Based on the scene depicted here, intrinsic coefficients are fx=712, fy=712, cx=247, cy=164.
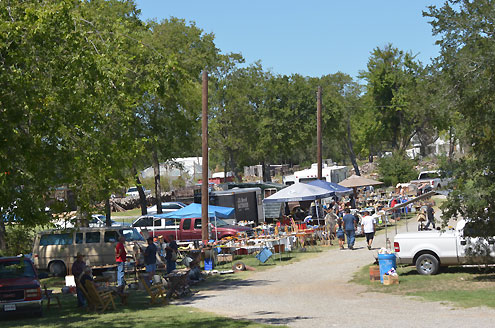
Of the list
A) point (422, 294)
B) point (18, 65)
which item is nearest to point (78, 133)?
point (18, 65)

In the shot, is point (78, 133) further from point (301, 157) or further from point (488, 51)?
point (301, 157)

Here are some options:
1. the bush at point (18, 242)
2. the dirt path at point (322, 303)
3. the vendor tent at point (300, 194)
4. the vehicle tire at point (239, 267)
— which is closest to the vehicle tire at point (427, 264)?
the dirt path at point (322, 303)

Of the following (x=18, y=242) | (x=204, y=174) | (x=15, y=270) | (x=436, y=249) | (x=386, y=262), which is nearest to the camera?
(x=15, y=270)

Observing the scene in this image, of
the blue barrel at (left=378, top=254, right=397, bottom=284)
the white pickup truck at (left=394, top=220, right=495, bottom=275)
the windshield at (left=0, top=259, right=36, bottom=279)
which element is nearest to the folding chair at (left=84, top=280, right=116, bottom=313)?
the windshield at (left=0, top=259, right=36, bottom=279)

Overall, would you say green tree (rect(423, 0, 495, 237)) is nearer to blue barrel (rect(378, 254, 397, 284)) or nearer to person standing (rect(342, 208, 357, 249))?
blue barrel (rect(378, 254, 397, 284))

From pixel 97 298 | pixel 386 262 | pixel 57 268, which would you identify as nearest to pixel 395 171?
pixel 57 268

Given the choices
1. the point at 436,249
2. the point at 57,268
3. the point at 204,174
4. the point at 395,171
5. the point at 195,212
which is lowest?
the point at 57,268

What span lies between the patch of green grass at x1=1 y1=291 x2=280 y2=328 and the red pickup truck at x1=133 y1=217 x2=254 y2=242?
41.1 feet

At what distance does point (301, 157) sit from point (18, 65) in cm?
10309

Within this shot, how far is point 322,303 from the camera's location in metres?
16.8

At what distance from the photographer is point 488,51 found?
1680 cm

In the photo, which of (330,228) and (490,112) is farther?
(330,228)

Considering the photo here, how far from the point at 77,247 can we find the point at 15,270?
8669 millimetres

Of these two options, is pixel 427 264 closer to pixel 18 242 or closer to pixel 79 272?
pixel 79 272
